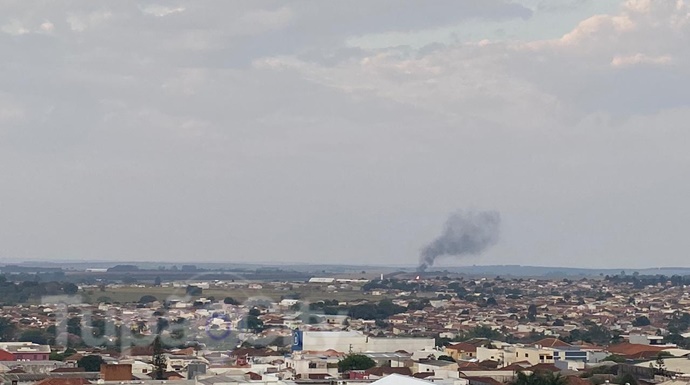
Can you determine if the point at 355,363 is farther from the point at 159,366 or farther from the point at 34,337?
the point at 34,337

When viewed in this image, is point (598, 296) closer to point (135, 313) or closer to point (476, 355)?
point (135, 313)

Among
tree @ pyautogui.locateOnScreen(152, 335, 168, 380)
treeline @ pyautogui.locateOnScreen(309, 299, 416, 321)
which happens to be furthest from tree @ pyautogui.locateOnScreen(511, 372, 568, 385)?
treeline @ pyautogui.locateOnScreen(309, 299, 416, 321)

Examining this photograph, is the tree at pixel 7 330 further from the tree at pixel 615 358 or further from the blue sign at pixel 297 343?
the tree at pixel 615 358

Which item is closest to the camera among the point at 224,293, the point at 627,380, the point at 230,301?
the point at 627,380

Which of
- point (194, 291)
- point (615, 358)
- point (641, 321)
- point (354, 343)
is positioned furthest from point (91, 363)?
point (194, 291)

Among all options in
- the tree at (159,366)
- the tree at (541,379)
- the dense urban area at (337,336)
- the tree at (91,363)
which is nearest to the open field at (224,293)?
the dense urban area at (337,336)

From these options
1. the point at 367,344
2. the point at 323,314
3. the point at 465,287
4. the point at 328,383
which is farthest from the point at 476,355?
the point at 465,287
